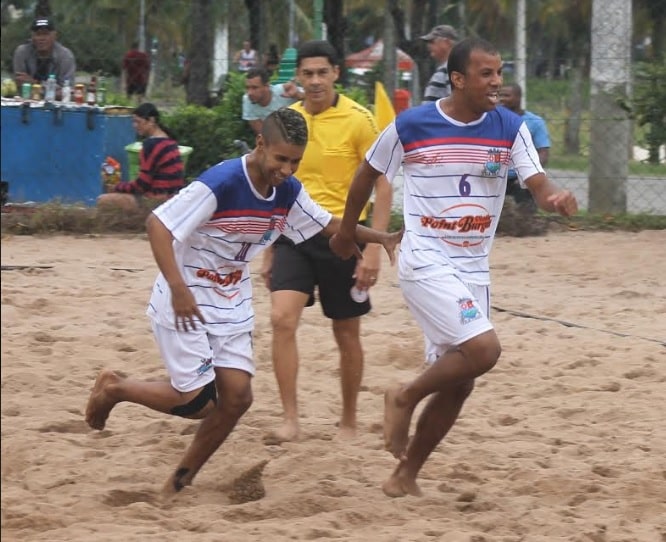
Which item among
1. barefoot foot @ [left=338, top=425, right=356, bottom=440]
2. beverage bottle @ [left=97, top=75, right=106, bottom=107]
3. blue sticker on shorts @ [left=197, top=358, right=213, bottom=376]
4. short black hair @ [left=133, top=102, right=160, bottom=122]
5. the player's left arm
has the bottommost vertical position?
barefoot foot @ [left=338, top=425, right=356, bottom=440]

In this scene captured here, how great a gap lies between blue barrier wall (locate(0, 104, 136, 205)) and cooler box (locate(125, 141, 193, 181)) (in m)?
0.30

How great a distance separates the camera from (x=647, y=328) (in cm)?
855

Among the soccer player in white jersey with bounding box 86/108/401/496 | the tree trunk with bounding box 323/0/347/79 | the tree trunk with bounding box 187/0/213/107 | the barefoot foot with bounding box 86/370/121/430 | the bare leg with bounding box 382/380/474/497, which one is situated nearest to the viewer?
the soccer player in white jersey with bounding box 86/108/401/496

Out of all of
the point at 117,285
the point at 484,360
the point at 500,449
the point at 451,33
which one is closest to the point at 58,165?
the point at 117,285

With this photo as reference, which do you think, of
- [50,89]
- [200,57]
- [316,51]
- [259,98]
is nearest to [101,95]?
[50,89]

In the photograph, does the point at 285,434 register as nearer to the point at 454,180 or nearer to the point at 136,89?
the point at 454,180

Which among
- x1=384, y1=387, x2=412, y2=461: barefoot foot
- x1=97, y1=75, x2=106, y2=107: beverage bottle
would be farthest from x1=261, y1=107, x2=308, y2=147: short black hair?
x1=97, y1=75, x2=106, y2=107: beverage bottle

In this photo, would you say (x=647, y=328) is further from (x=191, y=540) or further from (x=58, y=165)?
(x=58, y=165)

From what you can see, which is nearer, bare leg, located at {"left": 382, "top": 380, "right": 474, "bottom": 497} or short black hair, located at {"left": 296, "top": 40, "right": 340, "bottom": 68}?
bare leg, located at {"left": 382, "top": 380, "right": 474, "bottom": 497}

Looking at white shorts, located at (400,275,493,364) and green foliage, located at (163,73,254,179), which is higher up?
green foliage, located at (163,73,254,179)

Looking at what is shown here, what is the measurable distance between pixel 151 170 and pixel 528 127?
350 cm

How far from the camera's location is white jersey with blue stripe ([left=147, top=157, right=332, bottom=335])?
4.79m

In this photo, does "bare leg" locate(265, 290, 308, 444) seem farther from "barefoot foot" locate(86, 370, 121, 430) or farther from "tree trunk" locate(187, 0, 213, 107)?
"tree trunk" locate(187, 0, 213, 107)

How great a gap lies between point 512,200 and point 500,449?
21.9 ft
